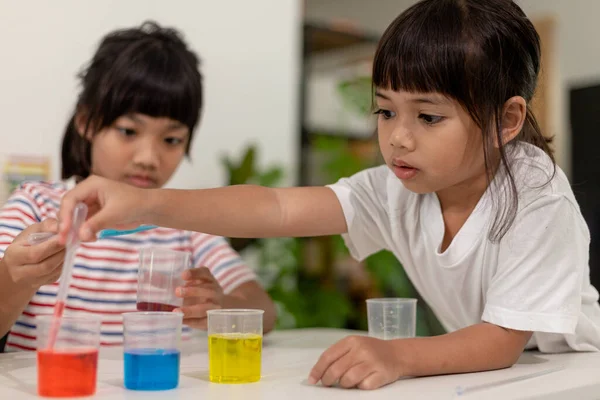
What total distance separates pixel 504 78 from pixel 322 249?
6.68 ft

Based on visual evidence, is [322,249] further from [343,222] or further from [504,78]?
[504,78]

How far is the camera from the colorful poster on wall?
6.23 ft

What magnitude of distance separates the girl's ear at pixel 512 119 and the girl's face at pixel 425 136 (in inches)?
2.1

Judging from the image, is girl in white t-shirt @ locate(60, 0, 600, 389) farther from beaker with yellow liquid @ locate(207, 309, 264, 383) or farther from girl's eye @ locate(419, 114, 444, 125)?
beaker with yellow liquid @ locate(207, 309, 264, 383)

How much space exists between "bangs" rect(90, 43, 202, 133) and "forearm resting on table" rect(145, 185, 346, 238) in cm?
44

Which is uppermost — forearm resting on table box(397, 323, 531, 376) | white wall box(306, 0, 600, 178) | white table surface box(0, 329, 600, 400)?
white wall box(306, 0, 600, 178)

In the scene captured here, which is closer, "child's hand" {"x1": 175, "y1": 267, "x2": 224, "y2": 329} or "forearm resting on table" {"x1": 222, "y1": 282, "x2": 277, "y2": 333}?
"child's hand" {"x1": 175, "y1": 267, "x2": 224, "y2": 329}

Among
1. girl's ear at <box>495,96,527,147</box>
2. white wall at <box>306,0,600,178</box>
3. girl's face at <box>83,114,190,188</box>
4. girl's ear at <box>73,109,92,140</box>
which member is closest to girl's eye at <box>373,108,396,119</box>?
girl's ear at <box>495,96,527,147</box>

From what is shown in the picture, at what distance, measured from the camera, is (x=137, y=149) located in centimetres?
153

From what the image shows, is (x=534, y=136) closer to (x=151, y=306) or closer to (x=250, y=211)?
(x=250, y=211)

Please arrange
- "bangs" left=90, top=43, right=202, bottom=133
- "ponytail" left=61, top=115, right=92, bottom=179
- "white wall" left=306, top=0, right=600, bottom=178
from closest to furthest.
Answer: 1. "bangs" left=90, top=43, right=202, bottom=133
2. "ponytail" left=61, top=115, right=92, bottom=179
3. "white wall" left=306, top=0, right=600, bottom=178

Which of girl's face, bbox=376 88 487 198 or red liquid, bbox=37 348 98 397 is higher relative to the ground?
girl's face, bbox=376 88 487 198

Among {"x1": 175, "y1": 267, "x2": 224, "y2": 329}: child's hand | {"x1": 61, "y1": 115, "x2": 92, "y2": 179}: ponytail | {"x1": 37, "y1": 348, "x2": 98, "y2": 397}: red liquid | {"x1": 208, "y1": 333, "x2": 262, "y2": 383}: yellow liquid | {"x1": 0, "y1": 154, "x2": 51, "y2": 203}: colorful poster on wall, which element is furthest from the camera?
{"x1": 0, "y1": 154, "x2": 51, "y2": 203}: colorful poster on wall

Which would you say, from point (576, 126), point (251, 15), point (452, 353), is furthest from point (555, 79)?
point (452, 353)
